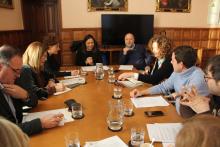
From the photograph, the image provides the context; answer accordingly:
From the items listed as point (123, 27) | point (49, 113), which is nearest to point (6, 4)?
point (123, 27)

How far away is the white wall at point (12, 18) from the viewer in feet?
14.9

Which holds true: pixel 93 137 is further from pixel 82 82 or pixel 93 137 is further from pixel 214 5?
pixel 214 5

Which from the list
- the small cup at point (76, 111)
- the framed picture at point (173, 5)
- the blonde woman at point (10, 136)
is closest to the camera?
the blonde woman at point (10, 136)

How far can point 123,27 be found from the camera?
18.7 ft

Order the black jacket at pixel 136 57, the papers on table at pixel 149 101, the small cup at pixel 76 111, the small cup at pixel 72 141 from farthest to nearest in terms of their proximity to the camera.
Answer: the black jacket at pixel 136 57 < the papers on table at pixel 149 101 < the small cup at pixel 76 111 < the small cup at pixel 72 141

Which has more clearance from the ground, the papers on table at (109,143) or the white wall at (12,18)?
the white wall at (12,18)

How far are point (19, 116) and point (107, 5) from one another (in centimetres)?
438

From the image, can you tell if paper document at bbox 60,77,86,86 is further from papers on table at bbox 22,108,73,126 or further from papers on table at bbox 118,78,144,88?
papers on table at bbox 22,108,73,126

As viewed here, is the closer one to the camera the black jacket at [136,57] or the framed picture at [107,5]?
the black jacket at [136,57]

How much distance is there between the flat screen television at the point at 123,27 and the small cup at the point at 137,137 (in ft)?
14.9

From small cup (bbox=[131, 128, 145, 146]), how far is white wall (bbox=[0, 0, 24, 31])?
414 centimetres

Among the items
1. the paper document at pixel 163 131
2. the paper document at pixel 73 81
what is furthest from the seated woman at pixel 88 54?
the paper document at pixel 163 131

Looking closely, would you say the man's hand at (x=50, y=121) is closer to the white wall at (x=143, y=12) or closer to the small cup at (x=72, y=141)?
the small cup at (x=72, y=141)

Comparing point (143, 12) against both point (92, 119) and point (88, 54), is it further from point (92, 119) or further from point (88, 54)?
point (92, 119)
